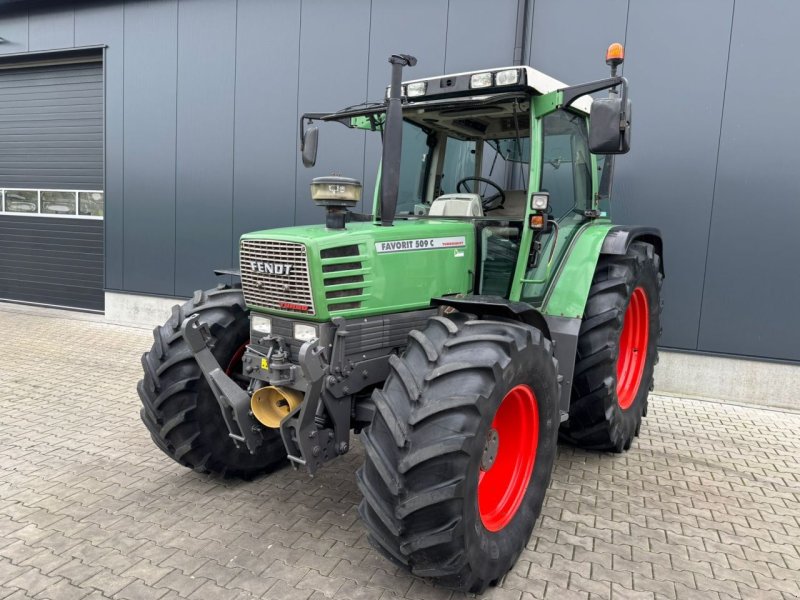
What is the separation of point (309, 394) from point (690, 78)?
16.5 feet

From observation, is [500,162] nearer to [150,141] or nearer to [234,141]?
[234,141]

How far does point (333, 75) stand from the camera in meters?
7.29

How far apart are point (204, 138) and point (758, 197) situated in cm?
644

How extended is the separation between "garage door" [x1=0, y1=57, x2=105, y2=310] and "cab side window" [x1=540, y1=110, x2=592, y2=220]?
7.55 m

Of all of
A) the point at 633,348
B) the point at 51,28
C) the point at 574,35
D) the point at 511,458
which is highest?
the point at 51,28

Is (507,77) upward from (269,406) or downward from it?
upward

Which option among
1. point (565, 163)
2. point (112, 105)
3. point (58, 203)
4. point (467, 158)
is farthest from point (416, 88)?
point (58, 203)

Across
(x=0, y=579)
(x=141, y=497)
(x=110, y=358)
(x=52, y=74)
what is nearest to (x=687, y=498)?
(x=141, y=497)

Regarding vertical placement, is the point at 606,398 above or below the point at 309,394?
below

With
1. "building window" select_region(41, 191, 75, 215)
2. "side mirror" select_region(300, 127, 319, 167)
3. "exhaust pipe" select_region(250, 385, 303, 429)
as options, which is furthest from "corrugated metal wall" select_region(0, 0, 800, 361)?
"exhaust pipe" select_region(250, 385, 303, 429)

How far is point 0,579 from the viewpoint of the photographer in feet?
9.03

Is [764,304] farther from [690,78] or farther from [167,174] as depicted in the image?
[167,174]

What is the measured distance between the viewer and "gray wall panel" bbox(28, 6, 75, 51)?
8812 millimetres

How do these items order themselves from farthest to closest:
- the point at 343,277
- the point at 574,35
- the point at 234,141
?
the point at 234,141
the point at 574,35
the point at 343,277
